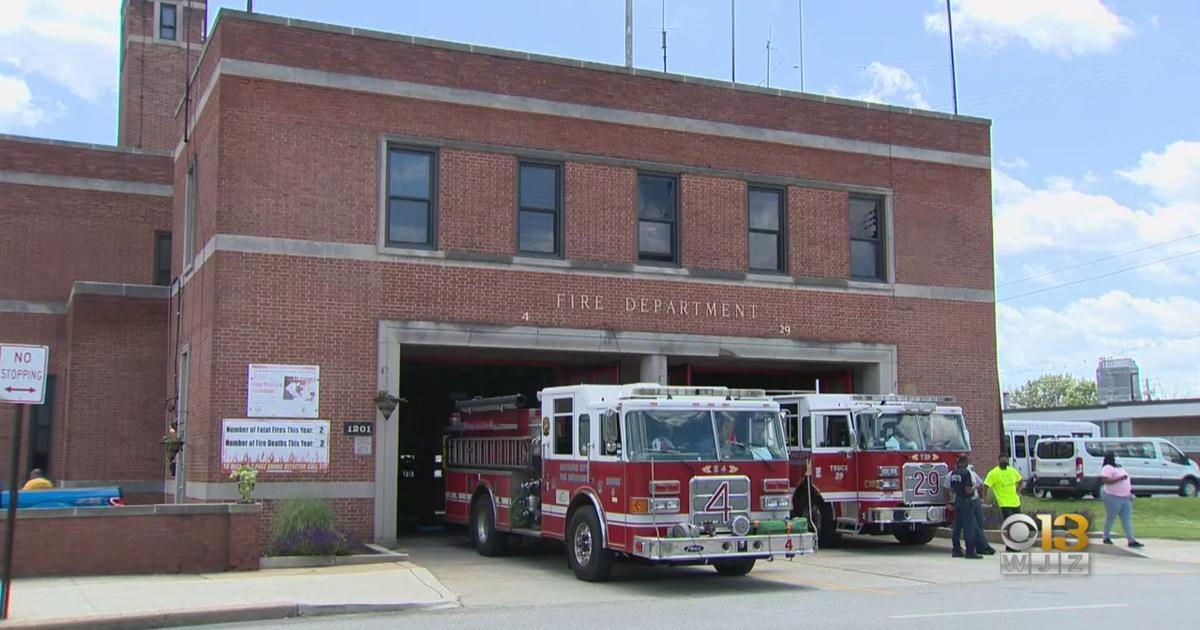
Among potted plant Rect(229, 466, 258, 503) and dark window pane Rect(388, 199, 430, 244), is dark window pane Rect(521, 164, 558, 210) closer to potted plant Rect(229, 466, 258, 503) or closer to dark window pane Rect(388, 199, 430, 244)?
dark window pane Rect(388, 199, 430, 244)

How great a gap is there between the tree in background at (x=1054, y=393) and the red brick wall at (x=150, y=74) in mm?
106337

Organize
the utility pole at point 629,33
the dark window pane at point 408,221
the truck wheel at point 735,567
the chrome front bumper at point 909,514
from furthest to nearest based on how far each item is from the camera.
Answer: the utility pole at point 629,33 < the dark window pane at point 408,221 < the chrome front bumper at point 909,514 < the truck wheel at point 735,567

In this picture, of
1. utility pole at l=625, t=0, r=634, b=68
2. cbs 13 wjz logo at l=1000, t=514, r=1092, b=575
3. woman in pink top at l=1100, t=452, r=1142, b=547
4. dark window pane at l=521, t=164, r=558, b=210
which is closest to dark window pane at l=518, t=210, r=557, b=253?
dark window pane at l=521, t=164, r=558, b=210

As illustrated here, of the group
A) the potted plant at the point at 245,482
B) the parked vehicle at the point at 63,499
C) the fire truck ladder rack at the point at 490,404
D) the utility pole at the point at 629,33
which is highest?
the utility pole at the point at 629,33

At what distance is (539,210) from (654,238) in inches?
93.3

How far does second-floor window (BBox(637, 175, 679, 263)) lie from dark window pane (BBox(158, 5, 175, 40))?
3159cm

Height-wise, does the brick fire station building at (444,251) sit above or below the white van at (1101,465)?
above

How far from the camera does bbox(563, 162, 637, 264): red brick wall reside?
2120 cm

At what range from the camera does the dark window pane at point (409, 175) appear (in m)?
20.1

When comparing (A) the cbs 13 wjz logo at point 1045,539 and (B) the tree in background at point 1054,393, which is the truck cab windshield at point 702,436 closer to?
(A) the cbs 13 wjz logo at point 1045,539

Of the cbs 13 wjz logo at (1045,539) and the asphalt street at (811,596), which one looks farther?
the cbs 13 wjz logo at (1045,539)

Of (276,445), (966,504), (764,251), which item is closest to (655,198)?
(764,251)

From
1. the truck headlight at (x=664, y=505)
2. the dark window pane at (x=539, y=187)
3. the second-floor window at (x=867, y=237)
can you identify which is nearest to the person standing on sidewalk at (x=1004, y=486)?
the second-floor window at (x=867, y=237)

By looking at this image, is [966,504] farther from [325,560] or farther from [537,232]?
[325,560]
